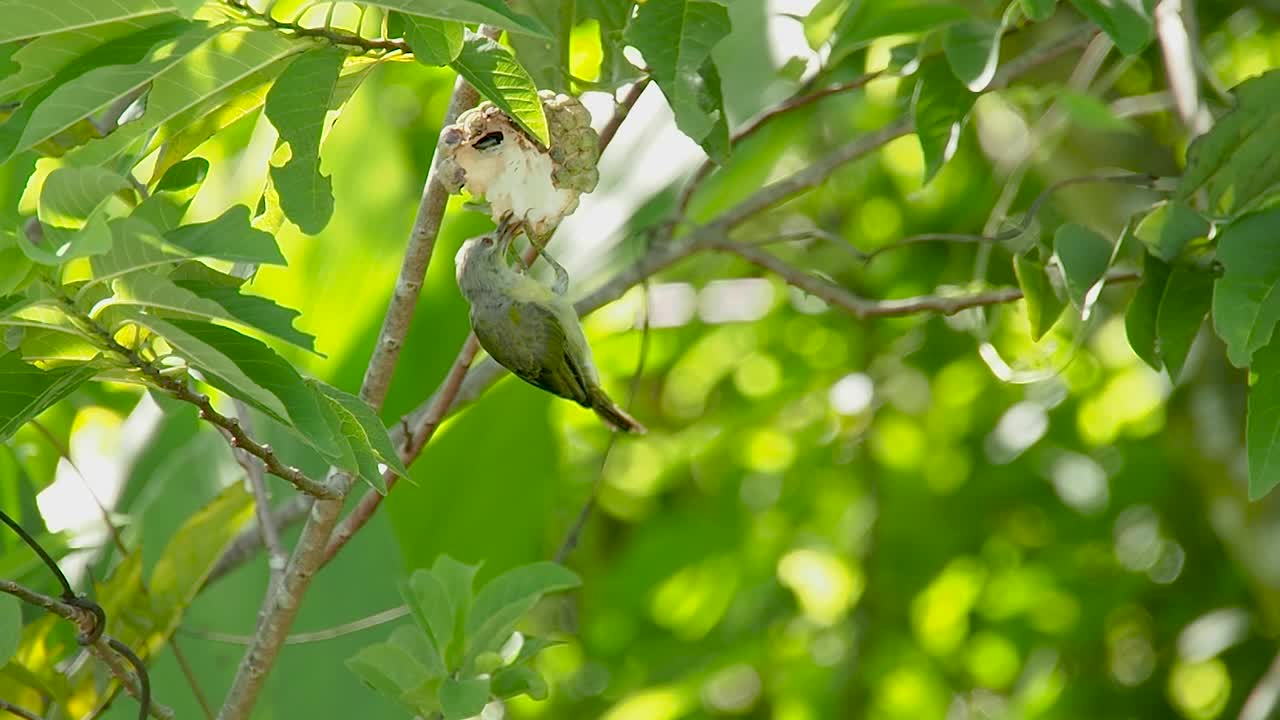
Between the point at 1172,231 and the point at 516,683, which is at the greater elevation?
the point at 1172,231

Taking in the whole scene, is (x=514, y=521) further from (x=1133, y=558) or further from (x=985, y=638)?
(x=1133, y=558)

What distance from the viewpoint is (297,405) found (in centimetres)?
77

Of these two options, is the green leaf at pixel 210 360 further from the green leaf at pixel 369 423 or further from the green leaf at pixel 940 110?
the green leaf at pixel 940 110

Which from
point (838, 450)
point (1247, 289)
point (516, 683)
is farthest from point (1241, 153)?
point (838, 450)

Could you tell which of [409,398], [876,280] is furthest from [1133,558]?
[409,398]

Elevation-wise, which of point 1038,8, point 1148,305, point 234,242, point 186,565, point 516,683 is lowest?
point 186,565

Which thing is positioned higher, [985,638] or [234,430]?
[234,430]

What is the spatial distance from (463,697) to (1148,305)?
1.99 feet

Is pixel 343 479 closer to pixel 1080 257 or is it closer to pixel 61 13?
pixel 61 13

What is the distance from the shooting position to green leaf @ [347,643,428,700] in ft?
3.33

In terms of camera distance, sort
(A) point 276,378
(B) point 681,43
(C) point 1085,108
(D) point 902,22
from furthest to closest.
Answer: (C) point 1085,108 < (D) point 902,22 < (B) point 681,43 < (A) point 276,378

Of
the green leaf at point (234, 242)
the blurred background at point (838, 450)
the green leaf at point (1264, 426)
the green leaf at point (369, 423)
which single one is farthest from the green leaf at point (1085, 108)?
the green leaf at point (234, 242)

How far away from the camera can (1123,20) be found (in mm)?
1069

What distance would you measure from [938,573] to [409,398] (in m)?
1.27
